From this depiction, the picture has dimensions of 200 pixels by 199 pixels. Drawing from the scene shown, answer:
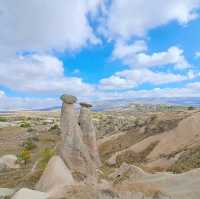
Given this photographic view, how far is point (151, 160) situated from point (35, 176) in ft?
40.1

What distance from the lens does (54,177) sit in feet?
52.2

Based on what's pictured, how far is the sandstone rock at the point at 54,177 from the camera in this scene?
605 inches

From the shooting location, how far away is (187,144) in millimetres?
29203

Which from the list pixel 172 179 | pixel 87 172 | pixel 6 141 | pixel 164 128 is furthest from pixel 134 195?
pixel 6 141

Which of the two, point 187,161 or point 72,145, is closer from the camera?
point 72,145

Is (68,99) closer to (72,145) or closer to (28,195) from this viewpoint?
(72,145)

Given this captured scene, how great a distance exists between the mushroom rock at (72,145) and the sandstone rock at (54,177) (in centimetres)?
141

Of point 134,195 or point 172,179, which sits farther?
point 172,179

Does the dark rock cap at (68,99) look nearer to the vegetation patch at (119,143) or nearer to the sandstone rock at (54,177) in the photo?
the sandstone rock at (54,177)

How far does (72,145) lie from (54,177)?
12.6 feet

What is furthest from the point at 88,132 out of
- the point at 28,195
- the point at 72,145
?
the point at 28,195

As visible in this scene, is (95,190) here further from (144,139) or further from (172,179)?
(144,139)

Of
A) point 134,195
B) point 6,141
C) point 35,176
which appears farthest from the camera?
point 6,141

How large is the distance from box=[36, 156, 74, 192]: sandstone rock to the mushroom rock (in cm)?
141
